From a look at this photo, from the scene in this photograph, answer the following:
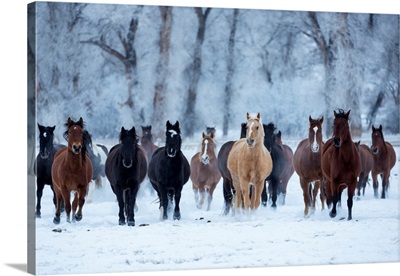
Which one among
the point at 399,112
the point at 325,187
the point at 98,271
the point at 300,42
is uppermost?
the point at 300,42

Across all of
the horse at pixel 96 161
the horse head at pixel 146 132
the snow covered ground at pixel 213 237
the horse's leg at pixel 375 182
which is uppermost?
the horse head at pixel 146 132

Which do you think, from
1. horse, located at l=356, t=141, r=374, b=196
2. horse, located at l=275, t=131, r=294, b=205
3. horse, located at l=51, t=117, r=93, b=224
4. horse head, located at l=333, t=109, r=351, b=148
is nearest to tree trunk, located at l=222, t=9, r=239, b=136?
horse, located at l=275, t=131, r=294, b=205

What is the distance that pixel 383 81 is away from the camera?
36.7 feet

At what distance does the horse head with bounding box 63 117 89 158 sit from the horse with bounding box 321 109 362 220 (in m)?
2.57

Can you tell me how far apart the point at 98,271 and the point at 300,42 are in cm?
314

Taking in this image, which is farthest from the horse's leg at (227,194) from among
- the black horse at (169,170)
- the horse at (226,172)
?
the black horse at (169,170)

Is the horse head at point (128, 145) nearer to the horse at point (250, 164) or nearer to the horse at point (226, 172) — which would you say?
the horse at point (226, 172)

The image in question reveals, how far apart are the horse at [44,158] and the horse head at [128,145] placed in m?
0.63

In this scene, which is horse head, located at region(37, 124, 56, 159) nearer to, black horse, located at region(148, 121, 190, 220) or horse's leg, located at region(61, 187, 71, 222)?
horse's leg, located at region(61, 187, 71, 222)

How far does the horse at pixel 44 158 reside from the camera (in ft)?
32.6

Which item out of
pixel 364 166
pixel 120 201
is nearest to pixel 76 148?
pixel 120 201

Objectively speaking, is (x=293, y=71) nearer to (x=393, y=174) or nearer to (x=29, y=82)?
(x=393, y=174)

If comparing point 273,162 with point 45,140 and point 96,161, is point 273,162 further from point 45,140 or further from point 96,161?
point 45,140

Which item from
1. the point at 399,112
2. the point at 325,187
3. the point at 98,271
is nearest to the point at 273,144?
the point at 325,187
